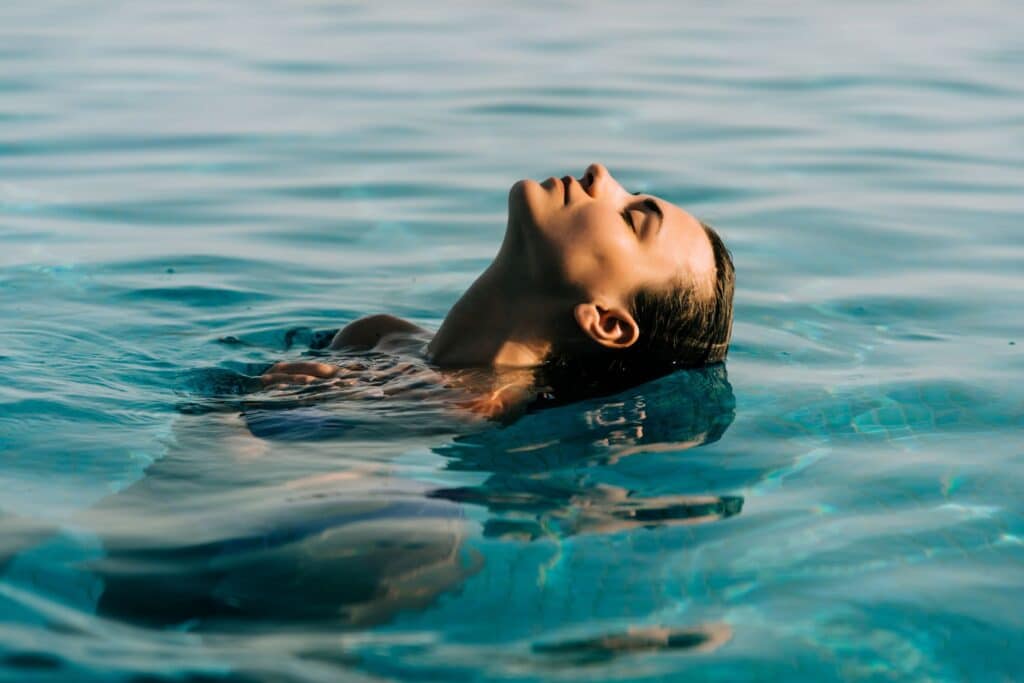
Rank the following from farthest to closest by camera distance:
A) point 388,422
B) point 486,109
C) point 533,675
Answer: point 486,109 < point 388,422 < point 533,675

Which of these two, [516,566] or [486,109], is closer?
[516,566]

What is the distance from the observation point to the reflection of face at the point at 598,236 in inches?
198

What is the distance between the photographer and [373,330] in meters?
5.73

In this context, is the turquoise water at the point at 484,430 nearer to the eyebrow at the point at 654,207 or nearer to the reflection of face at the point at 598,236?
the reflection of face at the point at 598,236

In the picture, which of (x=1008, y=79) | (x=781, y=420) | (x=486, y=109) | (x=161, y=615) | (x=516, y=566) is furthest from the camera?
(x=1008, y=79)

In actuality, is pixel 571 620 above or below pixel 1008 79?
below

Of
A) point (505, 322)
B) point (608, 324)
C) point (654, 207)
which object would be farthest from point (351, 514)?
point (654, 207)

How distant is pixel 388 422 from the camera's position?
15.8 feet

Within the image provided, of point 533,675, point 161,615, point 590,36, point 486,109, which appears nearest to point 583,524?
point 533,675

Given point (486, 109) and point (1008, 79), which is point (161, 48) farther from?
point (1008, 79)

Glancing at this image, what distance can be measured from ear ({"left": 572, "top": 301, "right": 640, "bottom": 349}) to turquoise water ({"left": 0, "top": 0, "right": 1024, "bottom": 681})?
242 mm

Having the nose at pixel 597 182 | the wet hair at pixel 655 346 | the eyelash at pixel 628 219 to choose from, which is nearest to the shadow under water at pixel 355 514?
the wet hair at pixel 655 346

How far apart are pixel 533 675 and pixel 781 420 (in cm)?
218

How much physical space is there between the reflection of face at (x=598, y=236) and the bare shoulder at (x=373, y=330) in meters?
0.80
